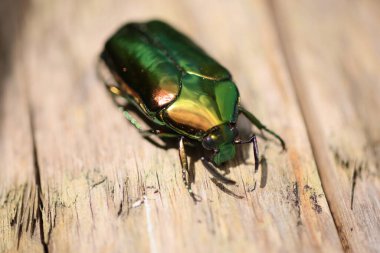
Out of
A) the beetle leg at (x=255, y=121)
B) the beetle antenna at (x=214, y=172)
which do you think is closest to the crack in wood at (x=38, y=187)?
the beetle antenna at (x=214, y=172)

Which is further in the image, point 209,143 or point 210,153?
point 210,153

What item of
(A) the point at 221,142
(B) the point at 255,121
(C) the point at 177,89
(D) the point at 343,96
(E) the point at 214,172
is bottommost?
(E) the point at 214,172

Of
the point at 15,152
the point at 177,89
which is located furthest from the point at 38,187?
the point at 177,89

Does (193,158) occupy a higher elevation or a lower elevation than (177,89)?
lower

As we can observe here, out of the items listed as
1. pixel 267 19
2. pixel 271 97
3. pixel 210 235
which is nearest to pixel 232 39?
pixel 267 19

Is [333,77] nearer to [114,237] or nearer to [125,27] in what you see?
[125,27]

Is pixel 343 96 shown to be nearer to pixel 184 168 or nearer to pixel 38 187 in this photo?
pixel 184 168

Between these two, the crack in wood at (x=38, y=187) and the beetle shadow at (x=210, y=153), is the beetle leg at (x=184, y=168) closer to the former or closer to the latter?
the beetle shadow at (x=210, y=153)

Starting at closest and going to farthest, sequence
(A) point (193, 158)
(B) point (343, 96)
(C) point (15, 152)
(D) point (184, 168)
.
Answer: (D) point (184, 168), (A) point (193, 158), (C) point (15, 152), (B) point (343, 96)
